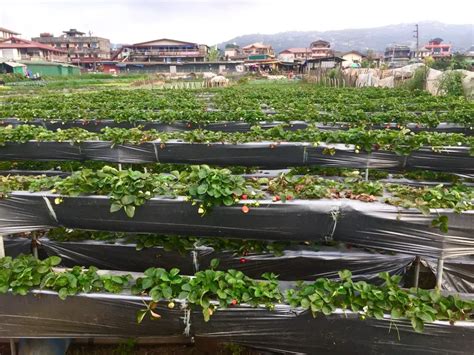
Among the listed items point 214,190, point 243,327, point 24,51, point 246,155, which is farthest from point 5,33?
point 243,327

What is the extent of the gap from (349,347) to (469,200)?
1.89 m

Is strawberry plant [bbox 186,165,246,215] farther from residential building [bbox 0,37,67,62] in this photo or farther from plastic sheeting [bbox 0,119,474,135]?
residential building [bbox 0,37,67,62]

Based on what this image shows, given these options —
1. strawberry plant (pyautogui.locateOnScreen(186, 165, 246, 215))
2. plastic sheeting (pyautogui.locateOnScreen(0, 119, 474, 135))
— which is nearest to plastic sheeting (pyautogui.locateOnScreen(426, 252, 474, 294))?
strawberry plant (pyautogui.locateOnScreen(186, 165, 246, 215))

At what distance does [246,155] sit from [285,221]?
12.6 ft

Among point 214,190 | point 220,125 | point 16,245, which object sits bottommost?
point 16,245

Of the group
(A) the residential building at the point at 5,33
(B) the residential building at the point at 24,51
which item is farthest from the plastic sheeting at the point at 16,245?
(A) the residential building at the point at 5,33

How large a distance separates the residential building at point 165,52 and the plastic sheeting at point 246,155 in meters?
71.9

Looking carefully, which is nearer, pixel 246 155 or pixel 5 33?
pixel 246 155

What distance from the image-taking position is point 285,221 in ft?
12.7

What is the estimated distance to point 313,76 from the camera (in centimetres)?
4503

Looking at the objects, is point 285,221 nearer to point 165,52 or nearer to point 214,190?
point 214,190

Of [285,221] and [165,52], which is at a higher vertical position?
[165,52]

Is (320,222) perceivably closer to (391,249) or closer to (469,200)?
(391,249)

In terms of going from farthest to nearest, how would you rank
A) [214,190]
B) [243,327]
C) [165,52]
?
[165,52]
[214,190]
[243,327]
